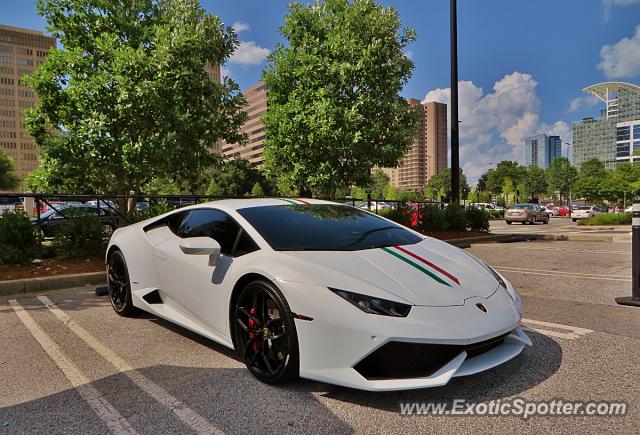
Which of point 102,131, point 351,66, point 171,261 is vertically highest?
point 351,66

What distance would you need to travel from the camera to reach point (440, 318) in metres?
2.44

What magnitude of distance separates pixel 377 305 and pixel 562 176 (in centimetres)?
9246

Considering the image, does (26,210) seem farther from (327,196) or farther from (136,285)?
(327,196)

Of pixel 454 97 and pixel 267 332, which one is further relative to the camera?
pixel 454 97

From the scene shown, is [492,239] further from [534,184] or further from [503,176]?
[503,176]

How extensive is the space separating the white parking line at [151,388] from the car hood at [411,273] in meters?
1.03

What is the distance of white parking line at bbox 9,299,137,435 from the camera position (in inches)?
94.1

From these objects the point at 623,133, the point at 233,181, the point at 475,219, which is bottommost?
the point at 475,219

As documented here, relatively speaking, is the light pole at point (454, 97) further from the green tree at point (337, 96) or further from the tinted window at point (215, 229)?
the tinted window at point (215, 229)

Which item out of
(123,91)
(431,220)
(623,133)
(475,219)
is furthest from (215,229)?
(623,133)

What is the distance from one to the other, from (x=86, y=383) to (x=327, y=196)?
1149cm

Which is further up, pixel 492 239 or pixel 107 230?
pixel 107 230

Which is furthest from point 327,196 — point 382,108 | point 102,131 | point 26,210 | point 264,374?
point 264,374

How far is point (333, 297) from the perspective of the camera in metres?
2.54
